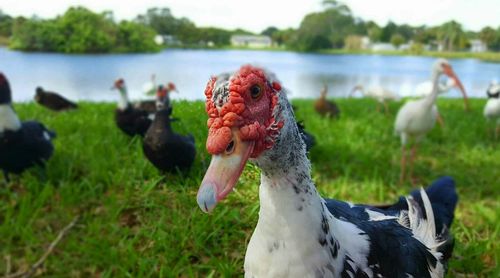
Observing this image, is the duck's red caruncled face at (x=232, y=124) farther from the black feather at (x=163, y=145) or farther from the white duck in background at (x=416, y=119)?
the white duck in background at (x=416, y=119)

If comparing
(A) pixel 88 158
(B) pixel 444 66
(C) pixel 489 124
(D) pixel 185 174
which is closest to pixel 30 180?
(A) pixel 88 158

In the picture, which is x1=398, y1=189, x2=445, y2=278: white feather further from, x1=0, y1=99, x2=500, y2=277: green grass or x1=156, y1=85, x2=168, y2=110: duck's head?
x1=156, y1=85, x2=168, y2=110: duck's head

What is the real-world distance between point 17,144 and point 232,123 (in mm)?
2896

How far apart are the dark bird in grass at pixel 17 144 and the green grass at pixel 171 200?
0.39 ft

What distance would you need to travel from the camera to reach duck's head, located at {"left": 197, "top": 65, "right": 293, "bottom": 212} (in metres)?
0.90

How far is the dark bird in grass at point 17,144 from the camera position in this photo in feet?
10.4

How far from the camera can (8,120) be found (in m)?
3.25

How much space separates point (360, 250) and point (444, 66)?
14.0ft

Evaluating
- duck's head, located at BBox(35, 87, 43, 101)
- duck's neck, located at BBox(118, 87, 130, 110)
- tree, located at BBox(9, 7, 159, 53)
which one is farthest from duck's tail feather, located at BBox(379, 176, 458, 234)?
duck's head, located at BBox(35, 87, 43, 101)

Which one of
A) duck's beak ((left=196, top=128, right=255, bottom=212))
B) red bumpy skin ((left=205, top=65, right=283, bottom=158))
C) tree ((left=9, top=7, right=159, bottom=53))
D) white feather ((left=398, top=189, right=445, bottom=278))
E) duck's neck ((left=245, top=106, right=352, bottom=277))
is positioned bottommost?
white feather ((left=398, top=189, right=445, bottom=278))

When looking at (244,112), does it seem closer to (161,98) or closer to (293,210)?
(293,210)

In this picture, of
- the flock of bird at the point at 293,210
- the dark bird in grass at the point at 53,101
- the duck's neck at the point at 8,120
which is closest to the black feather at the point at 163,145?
the flock of bird at the point at 293,210

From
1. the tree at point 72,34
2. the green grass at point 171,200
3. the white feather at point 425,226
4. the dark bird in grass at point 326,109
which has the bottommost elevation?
the green grass at point 171,200

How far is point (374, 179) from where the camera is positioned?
357cm
